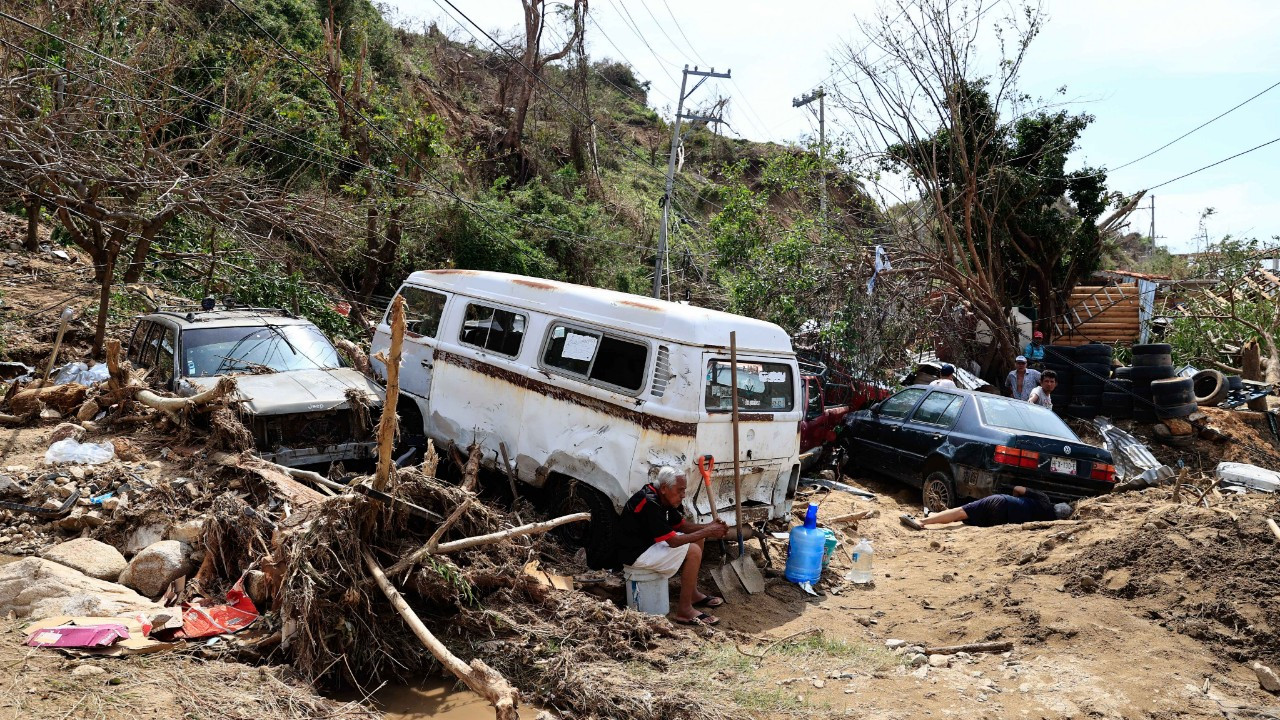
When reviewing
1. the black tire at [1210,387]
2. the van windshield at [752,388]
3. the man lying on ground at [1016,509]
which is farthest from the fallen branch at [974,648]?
the black tire at [1210,387]

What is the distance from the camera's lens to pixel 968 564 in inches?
311

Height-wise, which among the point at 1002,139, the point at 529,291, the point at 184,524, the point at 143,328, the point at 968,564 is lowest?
the point at 968,564

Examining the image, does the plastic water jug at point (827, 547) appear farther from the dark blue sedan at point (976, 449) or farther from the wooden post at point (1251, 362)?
the wooden post at point (1251, 362)

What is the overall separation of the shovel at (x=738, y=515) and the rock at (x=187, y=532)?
401cm

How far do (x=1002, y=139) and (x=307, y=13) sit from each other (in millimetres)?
19130

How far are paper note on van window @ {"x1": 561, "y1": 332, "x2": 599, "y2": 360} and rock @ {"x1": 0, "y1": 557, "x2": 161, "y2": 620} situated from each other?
3.62 m

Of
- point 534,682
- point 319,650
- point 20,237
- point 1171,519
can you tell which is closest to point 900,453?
point 1171,519

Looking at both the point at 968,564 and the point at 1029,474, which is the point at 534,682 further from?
the point at 1029,474

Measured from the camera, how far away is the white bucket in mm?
6320

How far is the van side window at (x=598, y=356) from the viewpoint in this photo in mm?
6988

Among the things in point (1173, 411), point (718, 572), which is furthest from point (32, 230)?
point (1173, 411)

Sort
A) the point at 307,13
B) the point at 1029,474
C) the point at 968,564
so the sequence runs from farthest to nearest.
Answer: the point at 307,13 < the point at 1029,474 < the point at 968,564

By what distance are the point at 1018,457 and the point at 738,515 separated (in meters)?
3.90

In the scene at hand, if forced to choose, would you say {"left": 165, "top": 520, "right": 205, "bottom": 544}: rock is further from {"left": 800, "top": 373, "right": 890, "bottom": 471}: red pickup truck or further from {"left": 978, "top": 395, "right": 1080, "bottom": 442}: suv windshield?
{"left": 978, "top": 395, "right": 1080, "bottom": 442}: suv windshield
